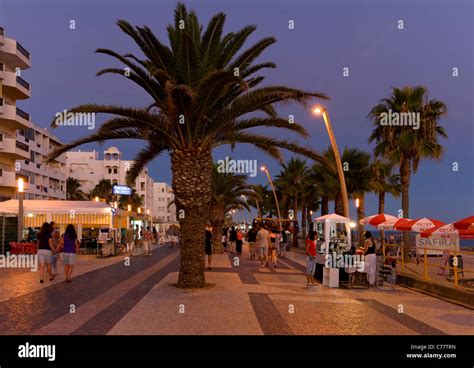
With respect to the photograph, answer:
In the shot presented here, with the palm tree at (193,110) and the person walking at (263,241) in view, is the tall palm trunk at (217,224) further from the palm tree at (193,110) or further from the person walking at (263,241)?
the palm tree at (193,110)

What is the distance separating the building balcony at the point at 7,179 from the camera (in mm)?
42906

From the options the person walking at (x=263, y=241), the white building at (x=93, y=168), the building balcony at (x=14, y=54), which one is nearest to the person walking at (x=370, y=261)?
the person walking at (x=263, y=241)

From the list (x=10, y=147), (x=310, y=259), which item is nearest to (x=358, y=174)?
(x=310, y=259)

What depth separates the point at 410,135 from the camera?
2647 cm

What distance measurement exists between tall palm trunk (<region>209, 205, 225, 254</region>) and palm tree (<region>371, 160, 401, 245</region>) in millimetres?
10676

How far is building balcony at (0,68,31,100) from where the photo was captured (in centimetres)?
4325

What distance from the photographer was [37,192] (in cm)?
5972

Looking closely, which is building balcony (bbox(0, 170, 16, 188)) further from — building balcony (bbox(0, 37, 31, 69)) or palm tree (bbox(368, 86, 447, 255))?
palm tree (bbox(368, 86, 447, 255))

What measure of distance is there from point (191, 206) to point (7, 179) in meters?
34.8

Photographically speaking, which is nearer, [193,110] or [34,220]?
[193,110]

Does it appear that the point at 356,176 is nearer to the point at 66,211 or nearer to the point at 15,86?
the point at 66,211

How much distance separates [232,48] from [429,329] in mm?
9040

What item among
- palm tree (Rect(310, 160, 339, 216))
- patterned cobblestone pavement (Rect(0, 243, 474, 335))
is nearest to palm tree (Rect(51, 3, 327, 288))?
patterned cobblestone pavement (Rect(0, 243, 474, 335))
